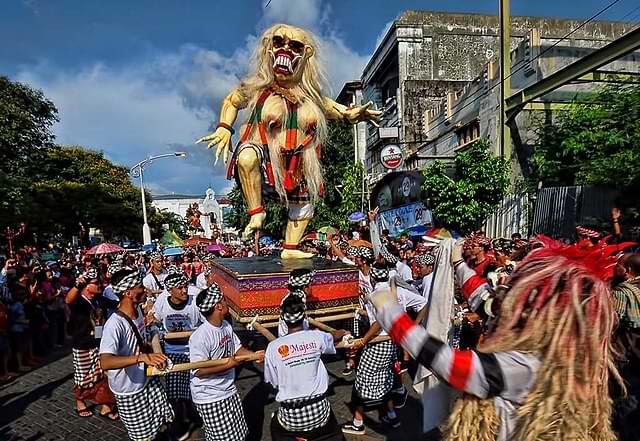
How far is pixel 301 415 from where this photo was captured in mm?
3387

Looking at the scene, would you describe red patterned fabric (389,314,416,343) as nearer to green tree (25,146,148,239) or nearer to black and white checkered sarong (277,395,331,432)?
black and white checkered sarong (277,395,331,432)

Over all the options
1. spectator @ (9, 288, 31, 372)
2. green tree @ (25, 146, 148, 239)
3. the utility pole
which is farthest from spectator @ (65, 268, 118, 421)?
green tree @ (25, 146, 148, 239)

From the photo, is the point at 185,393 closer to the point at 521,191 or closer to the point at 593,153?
the point at 593,153

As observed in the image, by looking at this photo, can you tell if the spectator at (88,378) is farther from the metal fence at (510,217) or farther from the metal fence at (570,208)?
the metal fence at (510,217)

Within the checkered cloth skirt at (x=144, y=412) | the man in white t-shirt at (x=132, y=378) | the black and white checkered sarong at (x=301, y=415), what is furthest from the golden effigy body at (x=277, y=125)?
the black and white checkered sarong at (x=301, y=415)

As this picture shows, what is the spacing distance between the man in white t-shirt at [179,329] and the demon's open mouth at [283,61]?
2543 mm

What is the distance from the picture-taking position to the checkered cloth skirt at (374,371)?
15.0 feet

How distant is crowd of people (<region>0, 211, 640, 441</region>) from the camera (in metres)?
1.78

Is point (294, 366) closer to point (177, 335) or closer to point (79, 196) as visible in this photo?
point (177, 335)

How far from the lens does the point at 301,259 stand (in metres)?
5.82

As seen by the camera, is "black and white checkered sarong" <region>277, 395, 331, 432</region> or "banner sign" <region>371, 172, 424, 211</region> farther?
"banner sign" <region>371, 172, 424, 211</region>

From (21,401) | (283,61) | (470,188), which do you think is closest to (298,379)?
(283,61)

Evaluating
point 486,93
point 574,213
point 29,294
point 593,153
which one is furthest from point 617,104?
point 29,294

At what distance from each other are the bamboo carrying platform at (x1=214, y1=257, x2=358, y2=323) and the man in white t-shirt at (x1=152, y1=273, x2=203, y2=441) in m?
0.47
